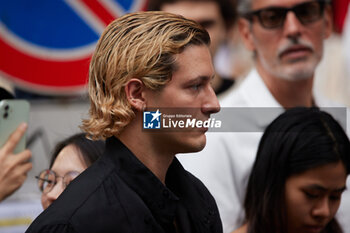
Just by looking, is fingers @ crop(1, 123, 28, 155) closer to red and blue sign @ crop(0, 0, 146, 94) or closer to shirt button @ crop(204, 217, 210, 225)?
red and blue sign @ crop(0, 0, 146, 94)

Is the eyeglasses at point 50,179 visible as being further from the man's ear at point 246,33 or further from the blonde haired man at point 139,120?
the man's ear at point 246,33

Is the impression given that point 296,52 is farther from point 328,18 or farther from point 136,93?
point 136,93

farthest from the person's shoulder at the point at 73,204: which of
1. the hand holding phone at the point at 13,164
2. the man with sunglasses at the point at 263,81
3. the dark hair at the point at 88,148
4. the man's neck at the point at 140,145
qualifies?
the hand holding phone at the point at 13,164

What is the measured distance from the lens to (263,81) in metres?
2.40

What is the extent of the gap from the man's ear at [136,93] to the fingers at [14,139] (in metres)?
1.18

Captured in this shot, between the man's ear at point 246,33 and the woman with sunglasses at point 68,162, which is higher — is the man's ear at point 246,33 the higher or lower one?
the higher one

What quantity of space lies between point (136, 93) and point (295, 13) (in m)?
1.14

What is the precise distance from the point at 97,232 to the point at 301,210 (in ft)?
3.35

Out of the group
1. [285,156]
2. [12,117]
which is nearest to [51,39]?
[12,117]

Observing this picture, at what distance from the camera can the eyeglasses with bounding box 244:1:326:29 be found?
2.28 m

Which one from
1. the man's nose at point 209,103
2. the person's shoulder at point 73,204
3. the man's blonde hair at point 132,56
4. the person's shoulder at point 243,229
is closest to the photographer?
the person's shoulder at point 73,204

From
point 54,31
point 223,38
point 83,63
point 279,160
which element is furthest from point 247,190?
point 54,31

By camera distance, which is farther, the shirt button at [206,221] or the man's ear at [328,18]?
the man's ear at [328,18]

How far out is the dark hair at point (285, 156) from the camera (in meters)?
2.03
